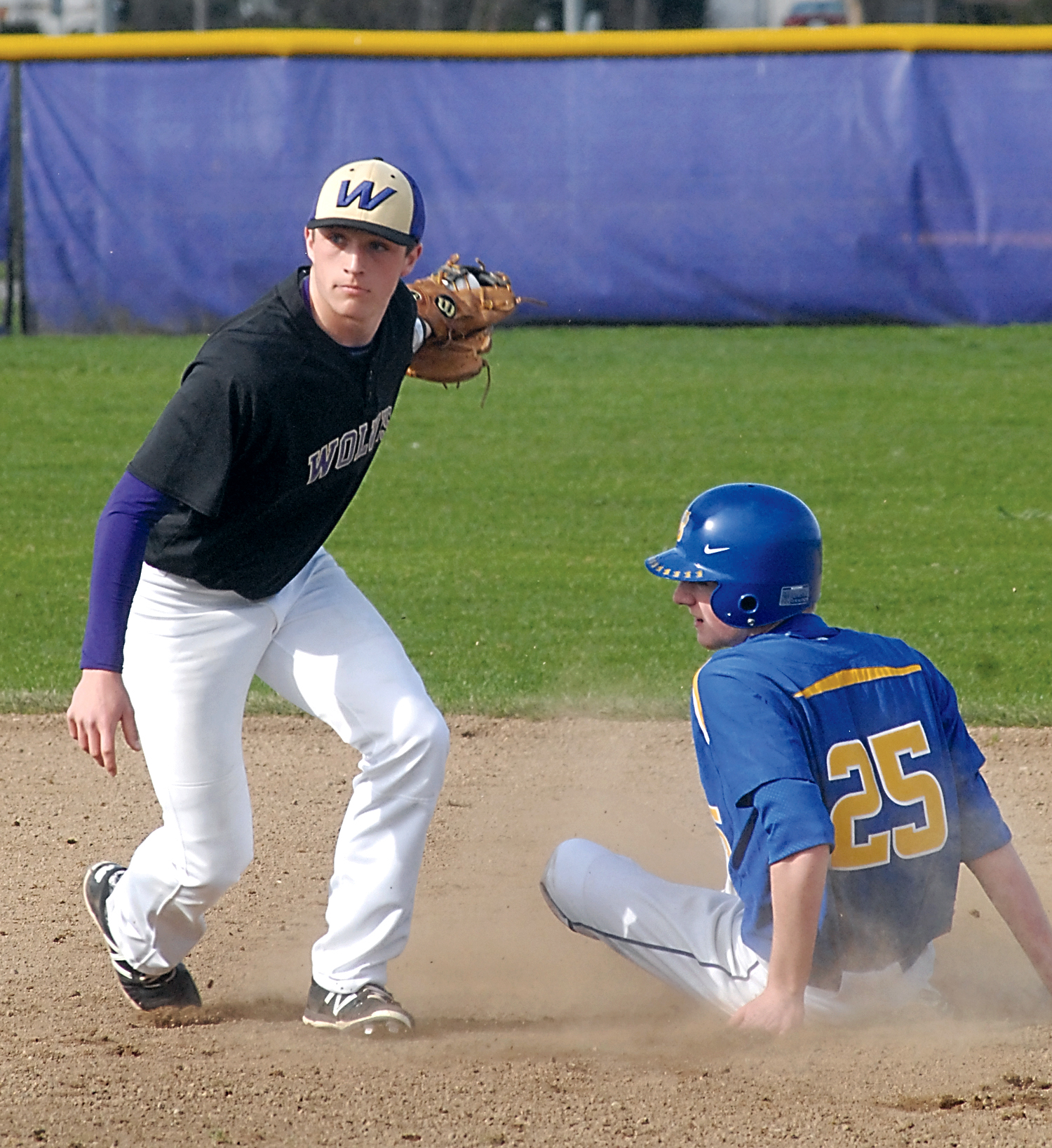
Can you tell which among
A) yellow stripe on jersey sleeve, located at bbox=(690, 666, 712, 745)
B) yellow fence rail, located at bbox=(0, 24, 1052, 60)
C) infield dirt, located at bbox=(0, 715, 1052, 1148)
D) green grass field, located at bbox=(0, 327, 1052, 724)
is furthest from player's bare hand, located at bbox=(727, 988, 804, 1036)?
yellow fence rail, located at bbox=(0, 24, 1052, 60)

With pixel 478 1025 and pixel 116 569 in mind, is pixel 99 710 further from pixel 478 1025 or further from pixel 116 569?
pixel 478 1025

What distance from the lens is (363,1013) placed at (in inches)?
134

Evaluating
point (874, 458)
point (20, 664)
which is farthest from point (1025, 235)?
point (20, 664)

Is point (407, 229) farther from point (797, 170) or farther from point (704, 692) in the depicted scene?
point (797, 170)

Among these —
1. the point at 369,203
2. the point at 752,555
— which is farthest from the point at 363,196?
the point at 752,555

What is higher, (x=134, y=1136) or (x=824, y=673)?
(x=824, y=673)

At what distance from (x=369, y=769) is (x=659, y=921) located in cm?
71

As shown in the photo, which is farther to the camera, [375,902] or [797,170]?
[797,170]

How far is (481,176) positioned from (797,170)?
8.81 feet

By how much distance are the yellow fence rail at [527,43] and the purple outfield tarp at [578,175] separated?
0.33 ft

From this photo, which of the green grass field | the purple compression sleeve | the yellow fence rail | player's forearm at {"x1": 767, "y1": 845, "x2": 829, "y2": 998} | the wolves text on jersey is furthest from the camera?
the yellow fence rail

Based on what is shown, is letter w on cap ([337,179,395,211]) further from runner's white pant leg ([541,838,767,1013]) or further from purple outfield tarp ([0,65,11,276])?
purple outfield tarp ([0,65,11,276])

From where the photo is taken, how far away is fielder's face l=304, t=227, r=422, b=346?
3.30 m

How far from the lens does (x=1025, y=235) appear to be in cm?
1326
